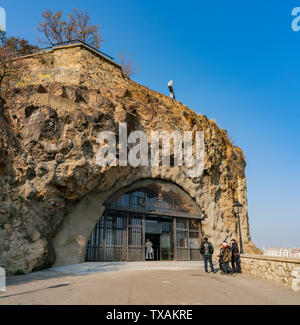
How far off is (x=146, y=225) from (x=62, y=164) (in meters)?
7.01

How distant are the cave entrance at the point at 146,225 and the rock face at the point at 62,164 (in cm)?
62

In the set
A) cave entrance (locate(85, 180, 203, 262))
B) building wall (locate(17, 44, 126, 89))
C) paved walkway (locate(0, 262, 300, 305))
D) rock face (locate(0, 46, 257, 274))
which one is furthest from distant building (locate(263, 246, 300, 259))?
building wall (locate(17, 44, 126, 89))

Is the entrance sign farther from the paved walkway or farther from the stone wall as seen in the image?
the stone wall

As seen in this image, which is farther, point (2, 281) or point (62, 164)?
point (62, 164)

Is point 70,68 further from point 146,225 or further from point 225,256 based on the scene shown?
point 225,256

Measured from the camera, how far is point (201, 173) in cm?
1590

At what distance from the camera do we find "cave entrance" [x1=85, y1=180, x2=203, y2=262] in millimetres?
12561

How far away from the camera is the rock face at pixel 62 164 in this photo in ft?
29.8

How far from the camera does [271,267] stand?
28.2 ft

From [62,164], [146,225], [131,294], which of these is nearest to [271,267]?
[131,294]

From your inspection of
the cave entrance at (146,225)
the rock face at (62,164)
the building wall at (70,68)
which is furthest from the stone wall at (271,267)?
the building wall at (70,68)

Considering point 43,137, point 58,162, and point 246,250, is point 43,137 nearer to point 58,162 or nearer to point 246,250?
point 58,162

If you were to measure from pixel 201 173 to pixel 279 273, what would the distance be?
837 centimetres
